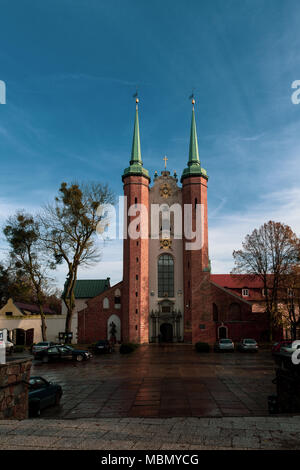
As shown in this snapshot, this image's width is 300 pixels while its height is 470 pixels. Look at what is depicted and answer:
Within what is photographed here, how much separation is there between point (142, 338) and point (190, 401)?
28552 mm

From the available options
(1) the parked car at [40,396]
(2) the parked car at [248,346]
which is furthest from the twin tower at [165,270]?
(1) the parked car at [40,396]

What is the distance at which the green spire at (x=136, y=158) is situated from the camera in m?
44.4

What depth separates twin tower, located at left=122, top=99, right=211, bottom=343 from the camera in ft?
137

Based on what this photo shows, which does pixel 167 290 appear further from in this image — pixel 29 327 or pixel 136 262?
pixel 29 327

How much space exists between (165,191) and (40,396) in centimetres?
3657

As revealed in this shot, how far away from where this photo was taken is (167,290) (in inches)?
1736

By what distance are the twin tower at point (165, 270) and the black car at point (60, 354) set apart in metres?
14.7

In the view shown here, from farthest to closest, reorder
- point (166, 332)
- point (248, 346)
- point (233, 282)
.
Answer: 1. point (233, 282)
2. point (166, 332)
3. point (248, 346)

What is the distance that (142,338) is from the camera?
41094 millimetres

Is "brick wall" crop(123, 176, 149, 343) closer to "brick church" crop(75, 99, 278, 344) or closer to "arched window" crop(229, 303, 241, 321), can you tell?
"brick church" crop(75, 99, 278, 344)

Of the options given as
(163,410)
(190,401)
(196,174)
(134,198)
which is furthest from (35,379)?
(196,174)

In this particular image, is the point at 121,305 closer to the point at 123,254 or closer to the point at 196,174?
the point at 123,254

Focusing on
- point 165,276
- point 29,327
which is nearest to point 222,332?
point 165,276

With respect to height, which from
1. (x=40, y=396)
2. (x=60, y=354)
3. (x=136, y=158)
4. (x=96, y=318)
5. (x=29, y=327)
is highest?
(x=136, y=158)
